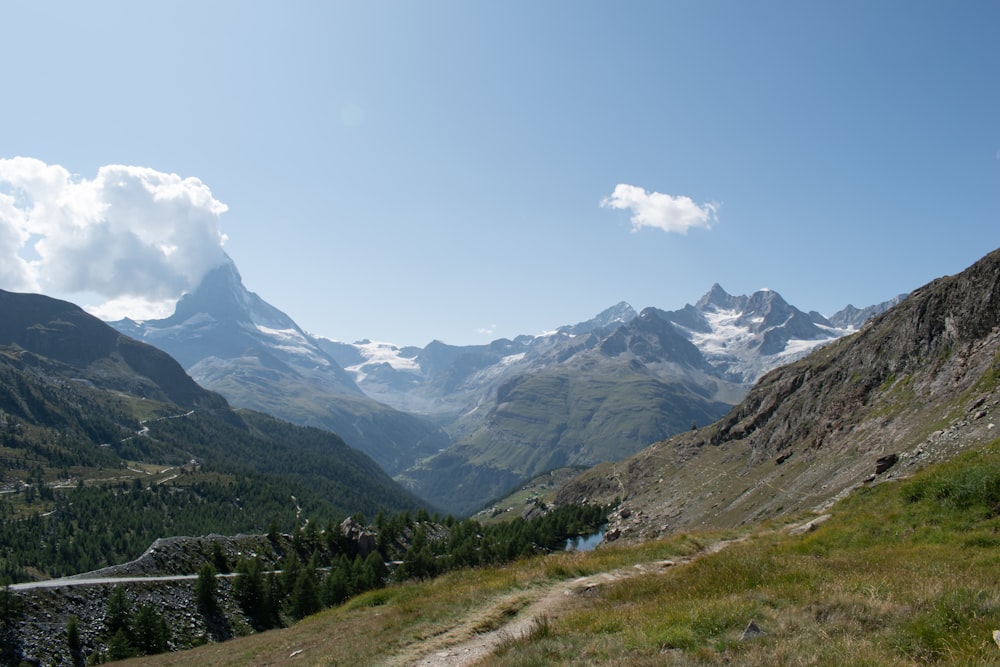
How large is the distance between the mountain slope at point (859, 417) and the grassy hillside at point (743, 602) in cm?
3066

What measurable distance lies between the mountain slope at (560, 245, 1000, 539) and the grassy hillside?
30.7 meters

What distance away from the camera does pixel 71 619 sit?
60188mm

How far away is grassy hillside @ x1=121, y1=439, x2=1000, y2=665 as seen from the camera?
11.0 metres

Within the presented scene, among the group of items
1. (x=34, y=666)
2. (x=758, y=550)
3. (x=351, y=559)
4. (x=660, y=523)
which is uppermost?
(x=758, y=550)

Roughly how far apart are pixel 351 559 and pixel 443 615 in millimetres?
100032

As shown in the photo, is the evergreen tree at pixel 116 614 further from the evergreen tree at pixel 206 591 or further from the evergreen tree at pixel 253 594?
the evergreen tree at pixel 253 594

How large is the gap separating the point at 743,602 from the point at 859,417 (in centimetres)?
8965

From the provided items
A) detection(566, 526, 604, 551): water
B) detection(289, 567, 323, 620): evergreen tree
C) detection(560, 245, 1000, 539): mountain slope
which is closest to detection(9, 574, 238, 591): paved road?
detection(289, 567, 323, 620): evergreen tree

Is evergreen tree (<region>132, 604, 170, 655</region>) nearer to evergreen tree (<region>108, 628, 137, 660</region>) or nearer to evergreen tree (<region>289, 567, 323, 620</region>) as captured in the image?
evergreen tree (<region>108, 628, 137, 660</region>)

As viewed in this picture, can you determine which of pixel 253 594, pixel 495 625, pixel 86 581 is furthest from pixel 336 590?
pixel 495 625

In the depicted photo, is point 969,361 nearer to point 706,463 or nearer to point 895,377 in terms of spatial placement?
point 895,377

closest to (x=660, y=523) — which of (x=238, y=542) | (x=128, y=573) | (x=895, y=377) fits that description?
(x=895, y=377)

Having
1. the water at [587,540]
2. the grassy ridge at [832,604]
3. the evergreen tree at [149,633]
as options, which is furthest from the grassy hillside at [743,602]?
the water at [587,540]

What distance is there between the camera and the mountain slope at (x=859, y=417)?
187 ft
